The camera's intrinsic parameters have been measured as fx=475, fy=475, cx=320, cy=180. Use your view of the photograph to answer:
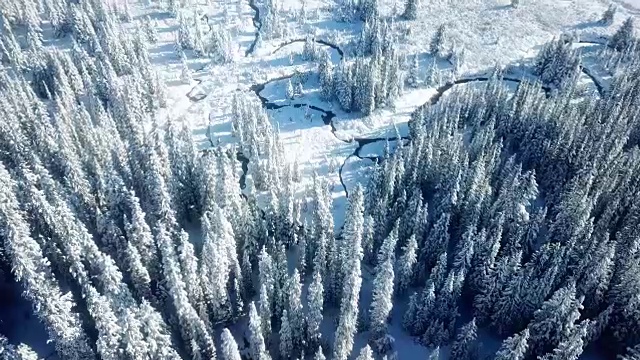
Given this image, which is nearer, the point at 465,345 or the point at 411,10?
the point at 465,345

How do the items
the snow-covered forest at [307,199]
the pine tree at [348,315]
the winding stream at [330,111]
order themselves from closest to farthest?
1. the pine tree at [348,315]
2. the snow-covered forest at [307,199]
3. the winding stream at [330,111]

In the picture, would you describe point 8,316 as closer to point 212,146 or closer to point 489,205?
point 212,146

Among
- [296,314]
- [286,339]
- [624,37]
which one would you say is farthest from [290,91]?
[624,37]

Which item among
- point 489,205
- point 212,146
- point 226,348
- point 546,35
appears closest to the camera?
point 226,348

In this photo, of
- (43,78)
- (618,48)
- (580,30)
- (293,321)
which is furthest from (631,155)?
(43,78)

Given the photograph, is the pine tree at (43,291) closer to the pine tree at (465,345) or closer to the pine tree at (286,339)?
the pine tree at (286,339)

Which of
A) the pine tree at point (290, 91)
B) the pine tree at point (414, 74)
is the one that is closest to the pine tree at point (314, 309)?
the pine tree at point (290, 91)

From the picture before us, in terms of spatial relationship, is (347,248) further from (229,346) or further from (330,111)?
(330,111)

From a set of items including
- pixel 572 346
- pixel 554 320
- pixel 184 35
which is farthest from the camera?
pixel 184 35
